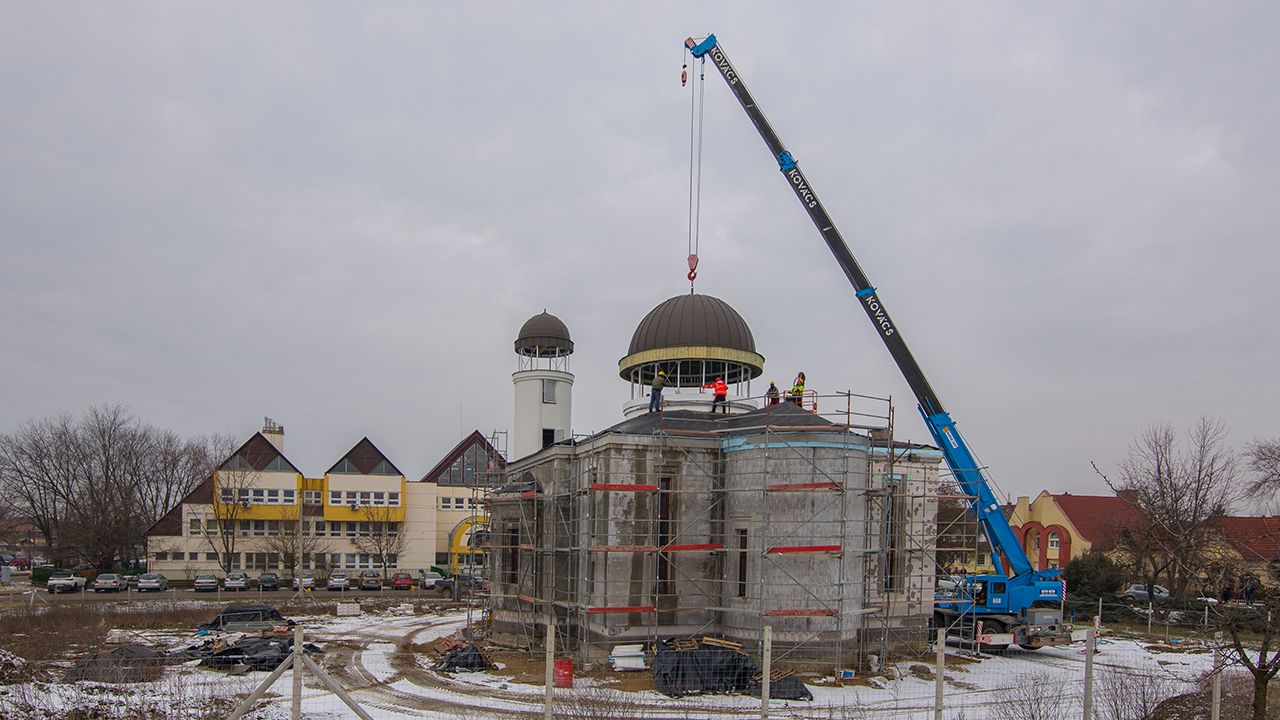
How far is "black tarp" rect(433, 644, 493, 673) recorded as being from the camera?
2022 cm

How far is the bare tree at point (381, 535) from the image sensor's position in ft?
174

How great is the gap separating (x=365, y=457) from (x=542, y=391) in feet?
88.3

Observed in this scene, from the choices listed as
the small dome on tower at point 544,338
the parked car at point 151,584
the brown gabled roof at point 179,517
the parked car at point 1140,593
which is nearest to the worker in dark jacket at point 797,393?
the small dome on tower at point 544,338

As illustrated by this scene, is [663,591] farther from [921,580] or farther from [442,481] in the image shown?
[442,481]

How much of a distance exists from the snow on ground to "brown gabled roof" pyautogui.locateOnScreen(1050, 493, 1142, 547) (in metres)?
24.9

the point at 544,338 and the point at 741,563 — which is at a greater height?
the point at 544,338

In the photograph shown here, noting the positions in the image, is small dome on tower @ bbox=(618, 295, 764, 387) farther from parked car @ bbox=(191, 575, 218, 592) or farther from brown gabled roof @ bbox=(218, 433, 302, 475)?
brown gabled roof @ bbox=(218, 433, 302, 475)

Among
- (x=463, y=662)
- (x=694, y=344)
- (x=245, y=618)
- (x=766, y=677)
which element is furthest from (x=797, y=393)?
(x=245, y=618)

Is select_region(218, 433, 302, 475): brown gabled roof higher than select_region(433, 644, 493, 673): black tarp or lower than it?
higher

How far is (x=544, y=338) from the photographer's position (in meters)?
33.3

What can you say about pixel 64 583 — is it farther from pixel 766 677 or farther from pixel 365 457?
pixel 766 677

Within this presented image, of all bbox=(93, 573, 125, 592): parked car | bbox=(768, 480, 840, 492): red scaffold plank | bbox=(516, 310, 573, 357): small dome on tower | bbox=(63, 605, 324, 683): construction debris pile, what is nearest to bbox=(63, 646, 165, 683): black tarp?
bbox=(63, 605, 324, 683): construction debris pile

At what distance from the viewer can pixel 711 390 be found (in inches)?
1062

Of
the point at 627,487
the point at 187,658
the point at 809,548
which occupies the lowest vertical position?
the point at 187,658
